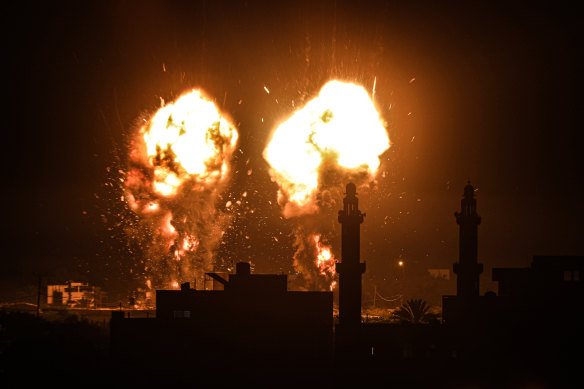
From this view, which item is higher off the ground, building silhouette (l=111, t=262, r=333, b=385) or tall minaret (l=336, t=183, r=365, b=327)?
tall minaret (l=336, t=183, r=365, b=327)

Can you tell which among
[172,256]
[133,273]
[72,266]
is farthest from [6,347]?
[72,266]

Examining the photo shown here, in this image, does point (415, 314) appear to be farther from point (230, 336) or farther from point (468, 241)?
point (230, 336)

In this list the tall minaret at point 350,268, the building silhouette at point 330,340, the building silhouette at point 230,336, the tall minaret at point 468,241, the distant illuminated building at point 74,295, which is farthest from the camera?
the distant illuminated building at point 74,295

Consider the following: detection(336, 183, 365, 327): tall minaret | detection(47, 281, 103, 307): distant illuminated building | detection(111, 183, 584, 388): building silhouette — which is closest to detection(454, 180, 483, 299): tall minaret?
detection(111, 183, 584, 388): building silhouette

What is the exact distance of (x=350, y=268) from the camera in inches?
2041

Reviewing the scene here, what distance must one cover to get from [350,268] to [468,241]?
10634 millimetres

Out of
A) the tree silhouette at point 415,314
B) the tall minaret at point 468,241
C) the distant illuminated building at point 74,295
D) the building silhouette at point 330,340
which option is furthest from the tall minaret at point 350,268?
the distant illuminated building at point 74,295


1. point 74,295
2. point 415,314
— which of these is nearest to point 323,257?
point 415,314

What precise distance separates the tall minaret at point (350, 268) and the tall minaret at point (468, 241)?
29.5ft

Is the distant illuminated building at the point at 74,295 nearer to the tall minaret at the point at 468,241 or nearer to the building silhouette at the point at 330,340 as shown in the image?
the building silhouette at the point at 330,340

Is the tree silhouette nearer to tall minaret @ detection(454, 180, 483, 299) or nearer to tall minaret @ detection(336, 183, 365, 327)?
tall minaret @ detection(454, 180, 483, 299)

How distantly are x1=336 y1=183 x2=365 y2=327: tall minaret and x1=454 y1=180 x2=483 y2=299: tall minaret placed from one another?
8.99m

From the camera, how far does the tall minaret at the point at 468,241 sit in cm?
5556

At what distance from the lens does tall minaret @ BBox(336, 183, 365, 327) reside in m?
51.9
